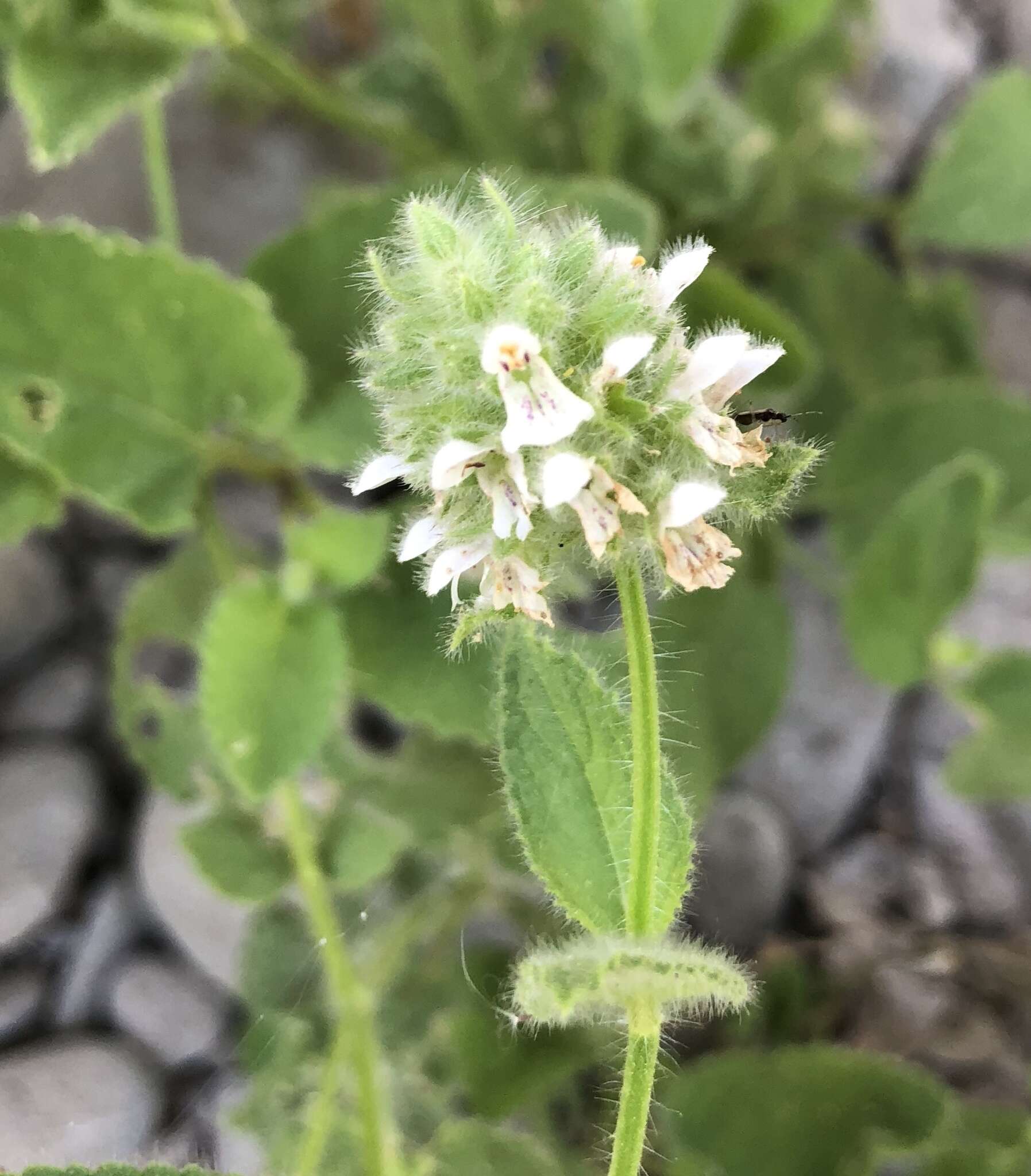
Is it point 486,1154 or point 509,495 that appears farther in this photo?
point 486,1154

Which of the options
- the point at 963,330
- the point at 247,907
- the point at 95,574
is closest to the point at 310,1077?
the point at 247,907

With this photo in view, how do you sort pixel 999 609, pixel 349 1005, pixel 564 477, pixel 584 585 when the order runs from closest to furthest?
Result: pixel 564 477
pixel 584 585
pixel 349 1005
pixel 999 609

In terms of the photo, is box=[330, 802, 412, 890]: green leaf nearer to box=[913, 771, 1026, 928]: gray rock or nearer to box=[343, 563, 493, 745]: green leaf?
box=[343, 563, 493, 745]: green leaf

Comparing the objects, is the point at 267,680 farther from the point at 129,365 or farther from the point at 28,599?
the point at 28,599

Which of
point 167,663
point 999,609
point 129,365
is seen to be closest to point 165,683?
point 167,663

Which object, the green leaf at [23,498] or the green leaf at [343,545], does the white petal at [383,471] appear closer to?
the green leaf at [343,545]

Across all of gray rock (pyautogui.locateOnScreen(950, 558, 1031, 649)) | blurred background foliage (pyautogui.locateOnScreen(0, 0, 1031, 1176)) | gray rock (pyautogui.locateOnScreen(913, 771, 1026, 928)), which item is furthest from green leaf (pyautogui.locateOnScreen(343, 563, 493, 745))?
gray rock (pyautogui.locateOnScreen(950, 558, 1031, 649))
